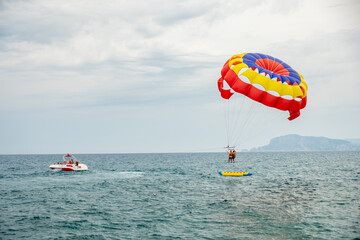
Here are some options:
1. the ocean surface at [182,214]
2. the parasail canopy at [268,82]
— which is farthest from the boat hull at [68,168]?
the parasail canopy at [268,82]

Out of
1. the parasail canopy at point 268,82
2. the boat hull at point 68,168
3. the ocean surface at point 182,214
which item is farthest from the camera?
the boat hull at point 68,168

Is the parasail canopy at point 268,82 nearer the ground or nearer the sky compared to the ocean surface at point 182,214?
nearer the sky

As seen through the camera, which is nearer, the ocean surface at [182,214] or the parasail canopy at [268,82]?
the ocean surface at [182,214]

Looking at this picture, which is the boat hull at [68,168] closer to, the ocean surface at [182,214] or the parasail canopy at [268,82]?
the ocean surface at [182,214]

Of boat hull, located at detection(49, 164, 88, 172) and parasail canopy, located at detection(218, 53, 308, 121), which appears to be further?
boat hull, located at detection(49, 164, 88, 172)

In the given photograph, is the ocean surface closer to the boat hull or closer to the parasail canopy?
the parasail canopy

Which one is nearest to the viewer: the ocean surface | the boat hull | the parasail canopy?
the ocean surface

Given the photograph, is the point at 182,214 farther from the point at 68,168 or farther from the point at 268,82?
the point at 68,168

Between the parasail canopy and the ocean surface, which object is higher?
the parasail canopy

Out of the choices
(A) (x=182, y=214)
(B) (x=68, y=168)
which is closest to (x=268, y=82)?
(A) (x=182, y=214)

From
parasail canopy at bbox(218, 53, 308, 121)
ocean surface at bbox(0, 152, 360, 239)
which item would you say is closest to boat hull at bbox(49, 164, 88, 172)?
ocean surface at bbox(0, 152, 360, 239)

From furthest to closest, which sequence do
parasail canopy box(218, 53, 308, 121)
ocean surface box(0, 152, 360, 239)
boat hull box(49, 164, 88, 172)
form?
1. boat hull box(49, 164, 88, 172)
2. parasail canopy box(218, 53, 308, 121)
3. ocean surface box(0, 152, 360, 239)

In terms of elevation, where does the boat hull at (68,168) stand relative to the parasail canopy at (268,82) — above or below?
below

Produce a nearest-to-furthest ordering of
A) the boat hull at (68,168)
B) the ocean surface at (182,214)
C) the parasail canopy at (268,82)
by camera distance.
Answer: the ocean surface at (182,214)
the parasail canopy at (268,82)
the boat hull at (68,168)
